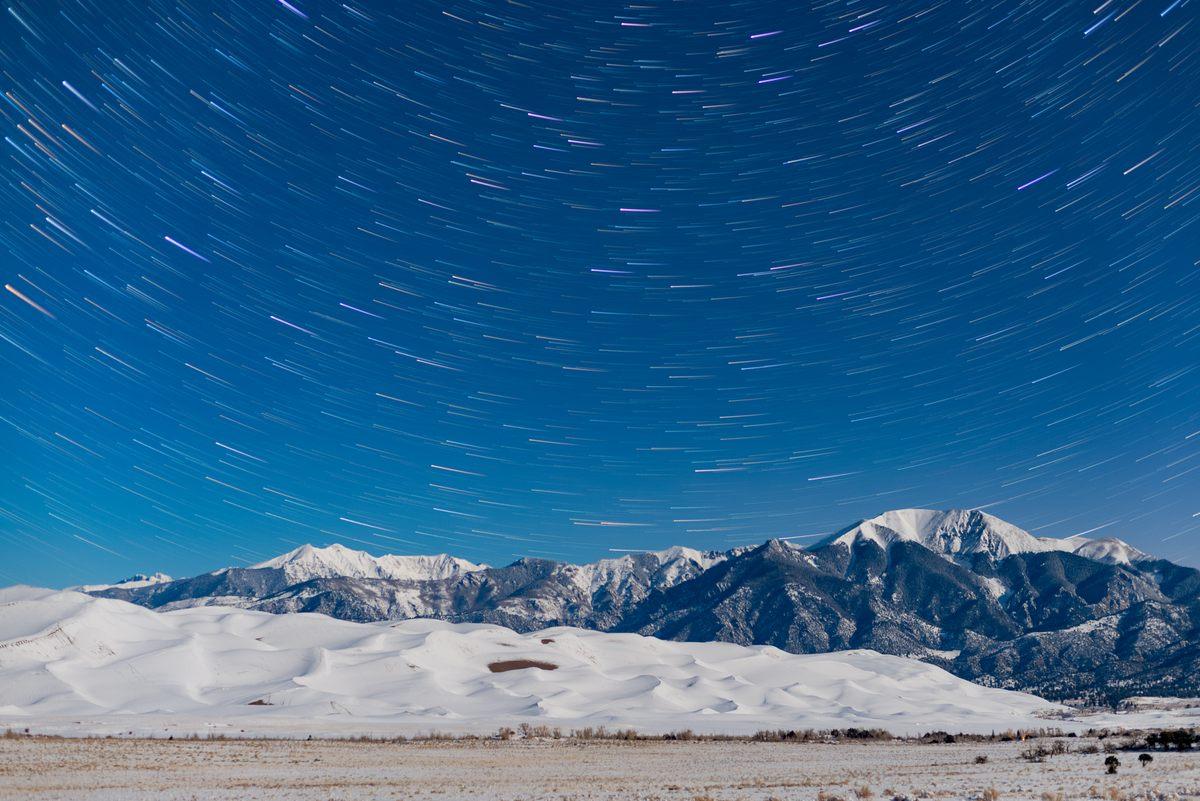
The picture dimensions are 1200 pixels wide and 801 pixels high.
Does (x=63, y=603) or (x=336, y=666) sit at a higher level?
(x=63, y=603)

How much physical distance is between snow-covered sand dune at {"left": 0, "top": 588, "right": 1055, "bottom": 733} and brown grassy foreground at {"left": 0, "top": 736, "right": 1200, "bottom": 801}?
27.1 meters

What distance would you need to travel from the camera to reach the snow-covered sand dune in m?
96.5

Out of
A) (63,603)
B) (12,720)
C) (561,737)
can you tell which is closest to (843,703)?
(561,737)

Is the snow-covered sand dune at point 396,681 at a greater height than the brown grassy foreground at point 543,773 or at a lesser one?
greater

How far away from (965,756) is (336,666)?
105621 mm

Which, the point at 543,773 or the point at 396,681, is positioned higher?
the point at 396,681

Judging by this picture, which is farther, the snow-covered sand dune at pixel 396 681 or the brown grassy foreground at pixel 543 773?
the snow-covered sand dune at pixel 396 681

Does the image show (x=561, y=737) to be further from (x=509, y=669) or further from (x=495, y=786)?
(x=509, y=669)

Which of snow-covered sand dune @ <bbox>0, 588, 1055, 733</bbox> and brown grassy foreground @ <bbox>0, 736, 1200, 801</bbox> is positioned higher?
snow-covered sand dune @ <bbox>0, 588, 1055, 733</bbox>

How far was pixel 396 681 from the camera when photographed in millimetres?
124938

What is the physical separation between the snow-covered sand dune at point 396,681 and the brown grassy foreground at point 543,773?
27.1 meters

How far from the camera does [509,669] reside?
5728 inches

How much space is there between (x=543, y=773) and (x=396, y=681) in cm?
9235

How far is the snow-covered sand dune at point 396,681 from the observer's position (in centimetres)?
9650
